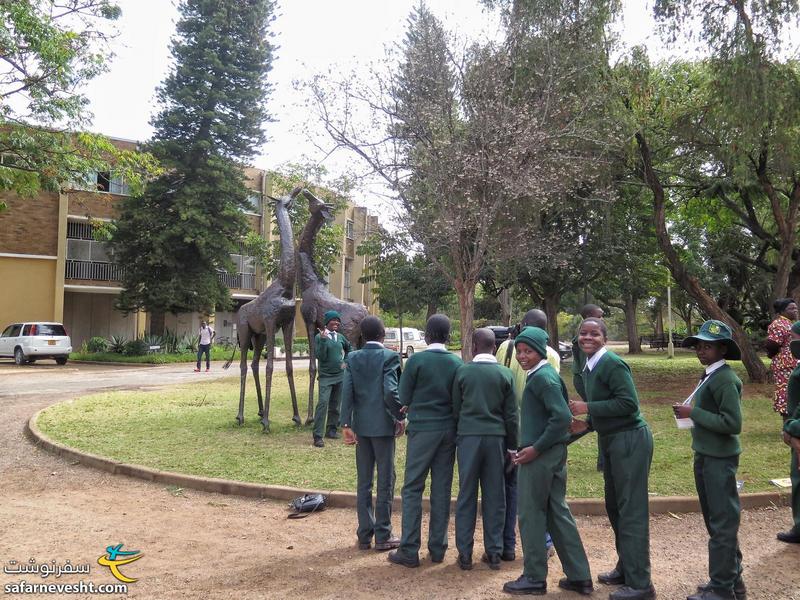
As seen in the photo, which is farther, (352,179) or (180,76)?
(180,76)

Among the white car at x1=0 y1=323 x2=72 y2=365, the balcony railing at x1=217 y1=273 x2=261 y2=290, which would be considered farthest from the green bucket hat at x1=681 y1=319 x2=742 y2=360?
the balcony railing at x1=217 y1=273 x2=261 y2=290

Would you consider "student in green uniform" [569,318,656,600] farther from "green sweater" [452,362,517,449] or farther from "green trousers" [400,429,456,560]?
"green trousers" [400,429,456,560]

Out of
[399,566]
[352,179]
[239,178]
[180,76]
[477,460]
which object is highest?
[180,76]

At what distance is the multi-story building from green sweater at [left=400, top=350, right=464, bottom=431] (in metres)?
24.2

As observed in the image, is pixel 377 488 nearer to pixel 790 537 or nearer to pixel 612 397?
Answer: pixel 612 397

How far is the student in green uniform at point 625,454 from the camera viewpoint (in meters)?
4.07

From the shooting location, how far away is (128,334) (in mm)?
36781

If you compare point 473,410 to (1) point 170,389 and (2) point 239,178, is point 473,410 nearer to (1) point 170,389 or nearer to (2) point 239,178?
(1) point 170,389

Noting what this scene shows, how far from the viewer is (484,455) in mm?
4750

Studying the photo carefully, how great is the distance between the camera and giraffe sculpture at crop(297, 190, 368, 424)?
9.79 metres

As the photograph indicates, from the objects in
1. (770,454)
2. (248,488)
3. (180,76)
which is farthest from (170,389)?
(180,76)

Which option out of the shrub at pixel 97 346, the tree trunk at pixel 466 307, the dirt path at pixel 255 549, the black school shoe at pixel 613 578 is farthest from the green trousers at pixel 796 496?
the shrub at pixel 97 346

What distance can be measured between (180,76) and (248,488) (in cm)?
2848

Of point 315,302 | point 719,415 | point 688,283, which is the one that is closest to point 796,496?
point 719,415
